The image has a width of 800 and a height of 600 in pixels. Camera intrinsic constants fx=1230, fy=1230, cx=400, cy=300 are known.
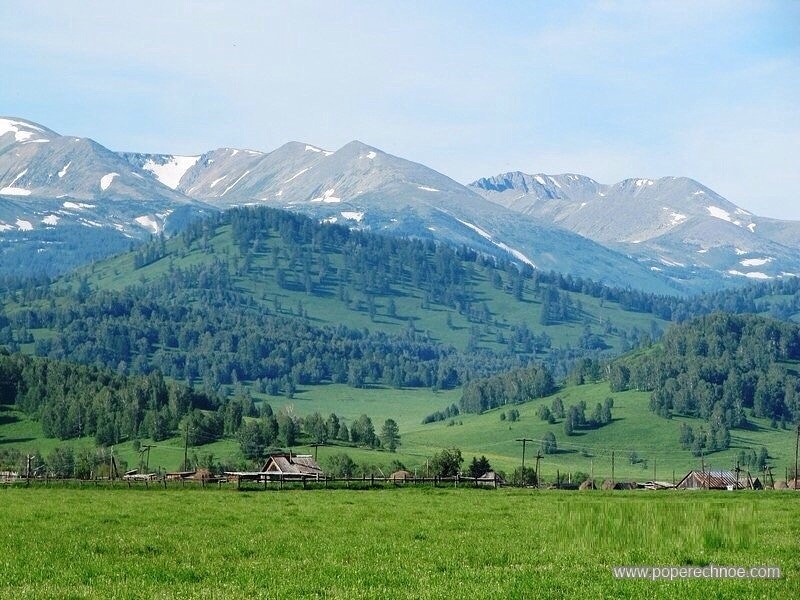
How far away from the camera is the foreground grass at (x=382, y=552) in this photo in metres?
29.4

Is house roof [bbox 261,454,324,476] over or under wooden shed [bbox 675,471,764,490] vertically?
over

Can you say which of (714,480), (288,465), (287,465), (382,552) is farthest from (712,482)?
(382,552)

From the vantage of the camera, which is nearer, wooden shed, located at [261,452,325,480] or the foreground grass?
the foreground grass

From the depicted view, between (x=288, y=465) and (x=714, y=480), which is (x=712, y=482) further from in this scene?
(x=288, y=465)

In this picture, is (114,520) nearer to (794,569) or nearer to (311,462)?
(794,569)

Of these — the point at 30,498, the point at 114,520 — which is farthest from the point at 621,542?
the point at 30,498

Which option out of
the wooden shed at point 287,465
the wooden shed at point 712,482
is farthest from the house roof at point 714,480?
the wooden shed at point 287,465

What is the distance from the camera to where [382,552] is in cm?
3806

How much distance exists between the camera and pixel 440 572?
33031 millimetres

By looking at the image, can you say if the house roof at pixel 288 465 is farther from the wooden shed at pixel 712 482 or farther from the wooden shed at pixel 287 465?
the wooden shed at pixel 712 482

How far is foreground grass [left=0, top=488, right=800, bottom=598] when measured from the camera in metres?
29.4

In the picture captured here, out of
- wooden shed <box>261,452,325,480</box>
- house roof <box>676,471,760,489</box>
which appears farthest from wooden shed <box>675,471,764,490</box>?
wooden shed <box>261,452,325,480</box>

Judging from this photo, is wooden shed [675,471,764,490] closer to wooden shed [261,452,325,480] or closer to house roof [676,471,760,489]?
house roof [676,471,760,489]

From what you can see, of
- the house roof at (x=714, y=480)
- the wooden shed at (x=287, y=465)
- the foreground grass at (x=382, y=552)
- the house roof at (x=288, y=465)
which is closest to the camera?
the foreground grass at (x=382, y=552)
